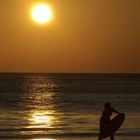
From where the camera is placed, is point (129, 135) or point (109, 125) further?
point (129, 135)

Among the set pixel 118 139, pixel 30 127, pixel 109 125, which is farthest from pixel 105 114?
pixel 30 127

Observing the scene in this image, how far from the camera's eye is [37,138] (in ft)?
85.1

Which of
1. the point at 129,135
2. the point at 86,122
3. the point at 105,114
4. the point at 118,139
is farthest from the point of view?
the point at 86,122

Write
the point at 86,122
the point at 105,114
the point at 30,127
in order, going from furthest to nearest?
the point at 86,122
the point at 30,127
the point at 105,114

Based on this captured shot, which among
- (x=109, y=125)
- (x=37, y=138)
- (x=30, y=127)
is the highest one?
(x=30, y=127)

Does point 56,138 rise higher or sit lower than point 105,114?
higher

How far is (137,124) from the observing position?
3238 centimetres

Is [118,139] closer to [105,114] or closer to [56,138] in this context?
[56,138]

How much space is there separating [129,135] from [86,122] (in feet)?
23.0

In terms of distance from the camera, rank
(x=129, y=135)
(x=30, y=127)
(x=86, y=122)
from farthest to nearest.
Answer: (x=86, y=122), (x=30, y=127), (x=129, y=135)

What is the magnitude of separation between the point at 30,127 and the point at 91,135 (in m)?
5.22

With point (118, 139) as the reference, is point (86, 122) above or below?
above

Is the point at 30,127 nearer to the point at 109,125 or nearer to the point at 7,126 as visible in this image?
the point at 7,126

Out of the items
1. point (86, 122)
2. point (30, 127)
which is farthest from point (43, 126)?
point (86, 122)
